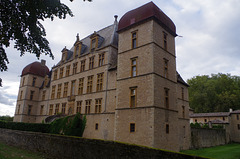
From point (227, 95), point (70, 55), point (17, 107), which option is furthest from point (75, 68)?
point (227, 95)

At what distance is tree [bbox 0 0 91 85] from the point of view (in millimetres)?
10703

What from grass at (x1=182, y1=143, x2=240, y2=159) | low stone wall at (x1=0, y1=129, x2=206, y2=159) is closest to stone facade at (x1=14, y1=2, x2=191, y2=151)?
grass at (x1=182, y1=143, x2=240, y2=159)

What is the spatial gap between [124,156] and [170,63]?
14840 millimetres

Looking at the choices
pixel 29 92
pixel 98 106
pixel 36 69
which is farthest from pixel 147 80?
pixel 36 69

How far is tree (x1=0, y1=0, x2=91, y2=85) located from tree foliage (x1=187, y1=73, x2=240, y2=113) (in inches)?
2196

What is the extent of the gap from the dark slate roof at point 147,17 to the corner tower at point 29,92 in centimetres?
2766

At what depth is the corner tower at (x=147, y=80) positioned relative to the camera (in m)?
18.2

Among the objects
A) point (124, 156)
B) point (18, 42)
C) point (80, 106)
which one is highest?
point (18, 42)

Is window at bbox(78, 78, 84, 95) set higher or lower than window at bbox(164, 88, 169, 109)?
higher

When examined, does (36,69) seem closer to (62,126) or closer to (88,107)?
(88,107)

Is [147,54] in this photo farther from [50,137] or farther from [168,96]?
[50,137]

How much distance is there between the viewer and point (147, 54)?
20.0m

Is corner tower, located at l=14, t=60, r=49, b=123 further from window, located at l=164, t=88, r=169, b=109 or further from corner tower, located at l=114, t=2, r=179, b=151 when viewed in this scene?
window, located at l=164, t=88, r=169, b=109

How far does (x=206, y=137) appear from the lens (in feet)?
104
